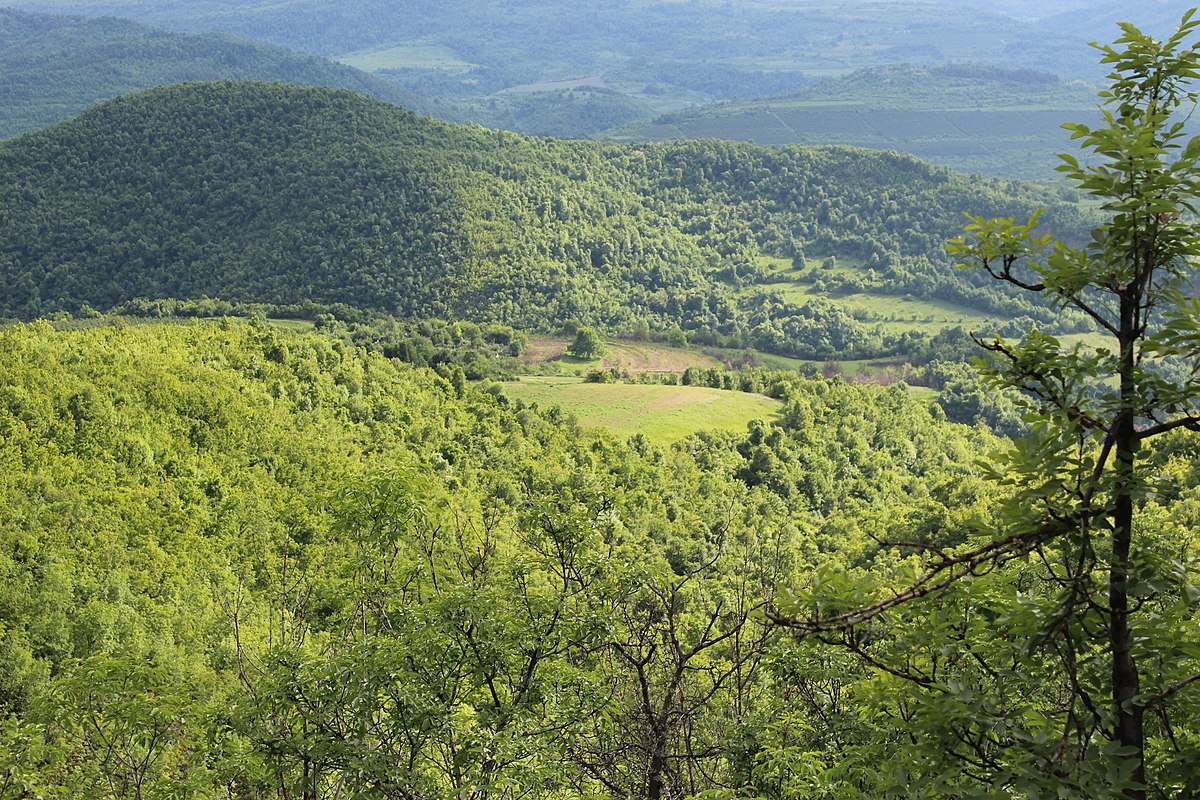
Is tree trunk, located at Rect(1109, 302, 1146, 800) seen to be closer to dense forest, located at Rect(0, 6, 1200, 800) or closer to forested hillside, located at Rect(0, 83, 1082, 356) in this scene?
dense forest, located at Rect(0, 6, 1200, 800)

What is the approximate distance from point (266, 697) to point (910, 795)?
8.94 m

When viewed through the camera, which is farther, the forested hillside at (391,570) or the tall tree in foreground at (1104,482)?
the forested hillside at (391,570)

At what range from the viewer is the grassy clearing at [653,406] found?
9644 cm

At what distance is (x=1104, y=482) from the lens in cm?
663

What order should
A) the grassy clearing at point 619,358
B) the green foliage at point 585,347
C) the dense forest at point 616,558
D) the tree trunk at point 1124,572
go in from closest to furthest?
the tree trunk at point 1124,572 → the dense forest at point 616,558 → the grassy clearing at point 619,358 → the green foliage at point 585,347

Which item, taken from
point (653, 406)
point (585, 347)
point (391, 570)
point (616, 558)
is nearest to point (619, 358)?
point (585, 347)

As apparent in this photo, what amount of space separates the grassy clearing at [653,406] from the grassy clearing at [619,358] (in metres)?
27.3

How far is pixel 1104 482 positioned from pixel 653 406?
313 ft

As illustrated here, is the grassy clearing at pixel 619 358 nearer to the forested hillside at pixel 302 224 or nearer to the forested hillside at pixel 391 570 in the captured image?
the forested hillside at pixel 302 224

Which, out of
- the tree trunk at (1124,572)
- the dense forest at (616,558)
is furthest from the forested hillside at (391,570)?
the tree trunk at (1124,572)

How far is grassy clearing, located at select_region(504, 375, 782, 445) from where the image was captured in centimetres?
9644

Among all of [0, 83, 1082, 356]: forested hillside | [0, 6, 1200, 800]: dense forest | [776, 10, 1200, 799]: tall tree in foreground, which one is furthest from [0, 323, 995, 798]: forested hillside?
[0, 83, 1082, 356]: forested hillside

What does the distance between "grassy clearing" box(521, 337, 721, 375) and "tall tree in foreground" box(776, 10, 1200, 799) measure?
127511 mm

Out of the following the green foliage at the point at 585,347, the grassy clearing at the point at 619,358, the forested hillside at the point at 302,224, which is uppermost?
the forested hillside at the point at 302,224
